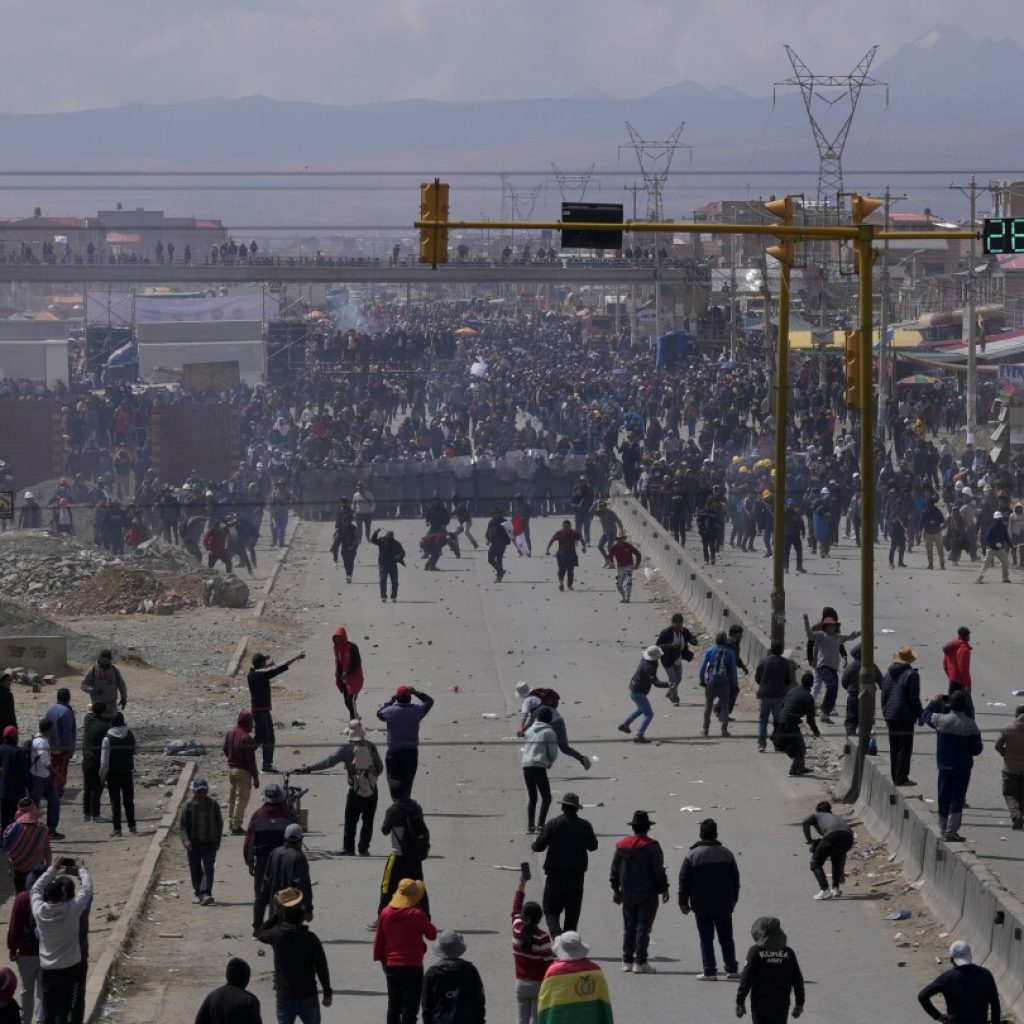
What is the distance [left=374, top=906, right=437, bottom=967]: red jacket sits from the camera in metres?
11.0

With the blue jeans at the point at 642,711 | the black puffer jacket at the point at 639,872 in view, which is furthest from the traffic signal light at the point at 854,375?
the black puffer jacket at the point at 639,872

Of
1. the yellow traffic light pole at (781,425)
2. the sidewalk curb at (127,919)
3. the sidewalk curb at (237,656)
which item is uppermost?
the yellow traffic light pole at (781,425)

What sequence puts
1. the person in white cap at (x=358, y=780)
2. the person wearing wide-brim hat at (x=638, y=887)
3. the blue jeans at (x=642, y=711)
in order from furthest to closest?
1. the blue jeans at (x=642, y=711)
2. the person in white cap at (x=358, y=780)
3. the person wearing wide-brim hat at (x=638, y=887)

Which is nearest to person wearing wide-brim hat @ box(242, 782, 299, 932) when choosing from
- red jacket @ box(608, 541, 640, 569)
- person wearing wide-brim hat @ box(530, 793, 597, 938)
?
person wearing wide-brim hat @ box(530, 793, 597, 938)

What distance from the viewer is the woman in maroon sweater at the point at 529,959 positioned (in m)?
10.9

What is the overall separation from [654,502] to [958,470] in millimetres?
6847

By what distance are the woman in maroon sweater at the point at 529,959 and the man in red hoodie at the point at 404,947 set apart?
0.45 meters

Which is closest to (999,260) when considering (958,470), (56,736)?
(958,470)

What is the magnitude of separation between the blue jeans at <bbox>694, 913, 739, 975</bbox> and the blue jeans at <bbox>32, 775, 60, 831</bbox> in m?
5.76

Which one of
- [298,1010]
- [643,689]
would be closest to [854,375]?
[643,689]

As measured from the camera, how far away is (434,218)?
678 inches

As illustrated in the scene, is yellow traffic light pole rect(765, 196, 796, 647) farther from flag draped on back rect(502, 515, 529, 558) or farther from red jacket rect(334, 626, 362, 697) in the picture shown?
flag draped on back rect(502, 515, 529, 558)

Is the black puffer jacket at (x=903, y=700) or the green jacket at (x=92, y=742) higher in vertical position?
the black puffer jacket at (x=903, y=700)

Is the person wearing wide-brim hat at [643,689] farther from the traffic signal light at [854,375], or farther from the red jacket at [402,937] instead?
the red jacket at [402,937]
